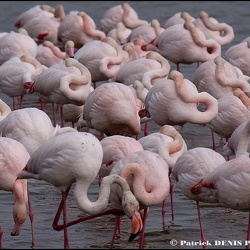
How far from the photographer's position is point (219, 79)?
12742 mm

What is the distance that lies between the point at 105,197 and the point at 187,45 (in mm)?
7372

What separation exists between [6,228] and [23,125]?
1.25 metres

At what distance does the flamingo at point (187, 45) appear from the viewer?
15.4 meters

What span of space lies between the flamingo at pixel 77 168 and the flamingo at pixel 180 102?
108 inches

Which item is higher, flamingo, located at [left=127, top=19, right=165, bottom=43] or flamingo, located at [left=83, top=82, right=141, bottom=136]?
flamingo, located at [left=83, top=82, right=141, bottom=136]

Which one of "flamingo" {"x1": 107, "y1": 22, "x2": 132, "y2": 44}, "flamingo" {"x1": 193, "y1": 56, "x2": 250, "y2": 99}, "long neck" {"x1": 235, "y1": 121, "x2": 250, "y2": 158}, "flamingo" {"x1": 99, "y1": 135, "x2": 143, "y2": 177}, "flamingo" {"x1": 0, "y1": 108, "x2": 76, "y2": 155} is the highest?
"long neck" {"x1": 235, "y1": 121, "x2": 250, "y2": 158}

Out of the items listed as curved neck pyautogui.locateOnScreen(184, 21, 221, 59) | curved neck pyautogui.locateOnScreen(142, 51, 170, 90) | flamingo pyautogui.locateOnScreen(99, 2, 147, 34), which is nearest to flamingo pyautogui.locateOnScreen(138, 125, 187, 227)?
curved neck pyautogui.locateOnScreen(142, 51, 170, 90)

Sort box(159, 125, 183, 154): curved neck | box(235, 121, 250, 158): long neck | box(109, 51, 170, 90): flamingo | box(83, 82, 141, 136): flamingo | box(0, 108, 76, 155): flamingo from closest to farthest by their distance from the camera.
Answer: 1. box(235, 121, 250, 158): long neck
2. box(159, 125, 183, 154): curved neck
3. box(0, 108, 76, 155): flamingo
4. box(83, 82, 141, 136): flamingo
5. box(109, 51, 170, 90): flamingo

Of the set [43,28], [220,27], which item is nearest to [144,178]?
[220,27]

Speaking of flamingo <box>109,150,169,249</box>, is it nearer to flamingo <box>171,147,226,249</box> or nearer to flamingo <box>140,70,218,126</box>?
flamingo <box>171,147,226,249</box>

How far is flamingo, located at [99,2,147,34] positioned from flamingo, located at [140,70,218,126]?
8609mm

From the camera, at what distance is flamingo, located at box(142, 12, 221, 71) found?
15.4 m

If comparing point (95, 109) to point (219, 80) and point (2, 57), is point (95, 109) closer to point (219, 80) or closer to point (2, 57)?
point (219, 80)

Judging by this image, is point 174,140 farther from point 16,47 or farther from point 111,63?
point 16,47
